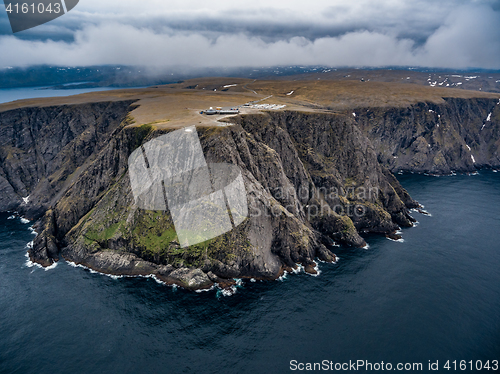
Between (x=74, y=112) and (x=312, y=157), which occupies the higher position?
(x=74, y=112)

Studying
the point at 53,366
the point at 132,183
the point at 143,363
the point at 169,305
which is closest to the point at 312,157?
the point at 132,183

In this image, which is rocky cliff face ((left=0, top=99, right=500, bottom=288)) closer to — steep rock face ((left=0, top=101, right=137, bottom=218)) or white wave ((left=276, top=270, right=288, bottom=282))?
steep rock face ((left=0, top=101, right=137, bottom=218))

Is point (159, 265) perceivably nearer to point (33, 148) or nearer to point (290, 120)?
point (290, 120)

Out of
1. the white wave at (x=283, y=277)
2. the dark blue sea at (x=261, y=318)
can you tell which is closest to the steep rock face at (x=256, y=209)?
the white wave at (x=283, y=277)

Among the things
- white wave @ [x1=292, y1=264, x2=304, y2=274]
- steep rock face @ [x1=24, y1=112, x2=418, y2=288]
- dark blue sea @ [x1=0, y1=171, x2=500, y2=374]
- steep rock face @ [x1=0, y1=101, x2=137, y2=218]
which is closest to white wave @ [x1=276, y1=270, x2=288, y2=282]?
dark blue sea @ [x1=0, y1=171, x2=500, y2=374]

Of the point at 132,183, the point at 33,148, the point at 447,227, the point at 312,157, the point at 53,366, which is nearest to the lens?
the point at 53,366

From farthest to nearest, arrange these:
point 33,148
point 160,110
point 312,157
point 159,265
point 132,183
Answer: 1. point 33,148
2. point 160,110
3. point 312,157
4. point 132,183
5. point 159,265

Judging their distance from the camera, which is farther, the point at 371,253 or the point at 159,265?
the point at 371,253
